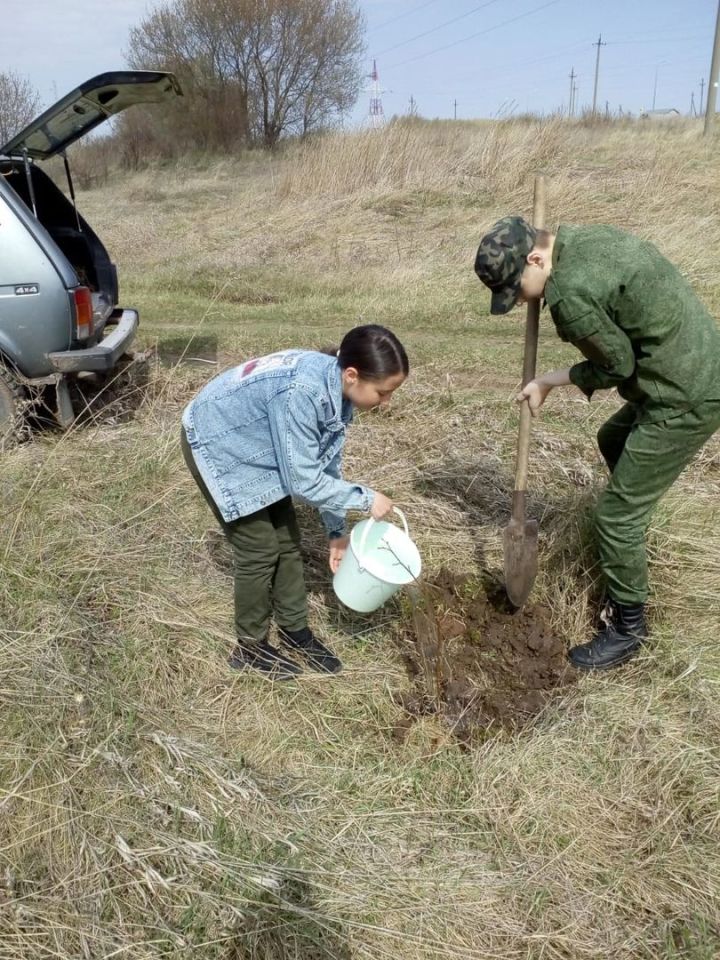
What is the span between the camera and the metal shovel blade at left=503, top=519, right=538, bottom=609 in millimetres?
2902

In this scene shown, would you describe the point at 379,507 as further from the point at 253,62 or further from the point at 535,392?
the point at 253,62

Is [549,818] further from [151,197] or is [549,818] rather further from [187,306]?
[151,197]

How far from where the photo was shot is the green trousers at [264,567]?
257 cm

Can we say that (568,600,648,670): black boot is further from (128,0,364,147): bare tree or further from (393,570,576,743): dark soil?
(128,0,364,147): bare tree

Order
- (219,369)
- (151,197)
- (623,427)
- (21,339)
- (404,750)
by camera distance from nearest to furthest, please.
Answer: (404,750) → (623,427) → (21,339) → (219,369) → (151,197)

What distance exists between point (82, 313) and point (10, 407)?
714mm

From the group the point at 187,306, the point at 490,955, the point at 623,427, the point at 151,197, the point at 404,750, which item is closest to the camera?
the point at 490,955

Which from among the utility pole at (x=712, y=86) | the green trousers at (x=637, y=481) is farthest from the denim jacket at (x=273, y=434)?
the utility pole at (x=712, y=86)

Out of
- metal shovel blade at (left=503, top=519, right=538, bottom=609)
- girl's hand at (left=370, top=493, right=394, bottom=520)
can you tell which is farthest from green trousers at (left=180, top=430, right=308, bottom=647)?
metal shovel blade at (left=503, top=519, right=538, bottom=609)

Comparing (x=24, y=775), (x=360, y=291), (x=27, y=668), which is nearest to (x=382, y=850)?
(x=24, y=775)

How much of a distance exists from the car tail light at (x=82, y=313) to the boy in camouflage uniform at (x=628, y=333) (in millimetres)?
2914

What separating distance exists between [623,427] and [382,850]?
1728 mm

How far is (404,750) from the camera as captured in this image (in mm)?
2480

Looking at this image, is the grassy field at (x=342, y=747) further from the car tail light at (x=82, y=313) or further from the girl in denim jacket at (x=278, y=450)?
the car tail light at (x=82, y=313)
